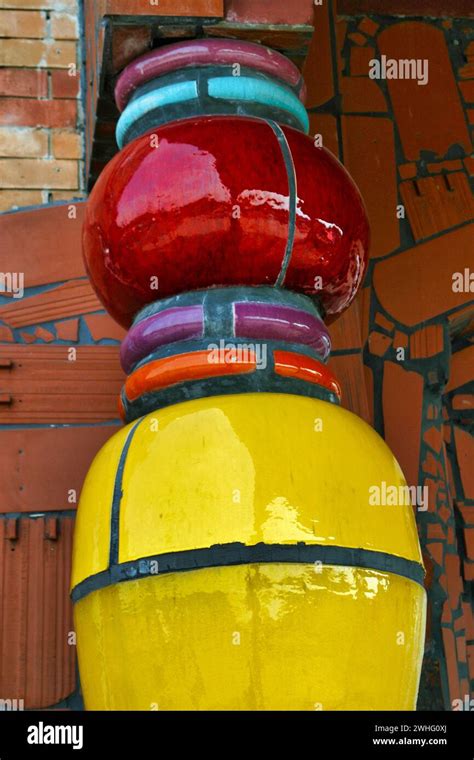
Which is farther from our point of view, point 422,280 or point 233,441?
point 422,280

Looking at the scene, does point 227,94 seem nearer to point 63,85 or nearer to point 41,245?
point 41,245

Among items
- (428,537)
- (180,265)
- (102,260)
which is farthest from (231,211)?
(428,537)

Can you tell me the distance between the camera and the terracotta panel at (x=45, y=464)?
7.25 feet

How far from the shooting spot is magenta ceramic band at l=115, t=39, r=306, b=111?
5.96 feet

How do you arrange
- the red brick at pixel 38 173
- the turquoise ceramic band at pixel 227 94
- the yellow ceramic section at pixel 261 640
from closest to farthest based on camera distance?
the yellow ceramic section at pixel 261 640 → the turquoise ceramic band at pixel 227 94 → the red brick at pixel 38 173

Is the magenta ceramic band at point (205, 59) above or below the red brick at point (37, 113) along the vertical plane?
below

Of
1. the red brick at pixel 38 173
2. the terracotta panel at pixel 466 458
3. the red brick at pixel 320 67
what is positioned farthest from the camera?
the red brick at pixel 320 67

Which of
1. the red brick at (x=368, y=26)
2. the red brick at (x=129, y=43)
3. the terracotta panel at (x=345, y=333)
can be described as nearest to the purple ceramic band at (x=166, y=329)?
the red brick at (x=129, y=43)

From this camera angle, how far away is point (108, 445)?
1717 millimetres

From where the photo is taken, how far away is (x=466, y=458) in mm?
2855

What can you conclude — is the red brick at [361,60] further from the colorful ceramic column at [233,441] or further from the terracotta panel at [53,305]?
the colorful ceramic column at [233,441]

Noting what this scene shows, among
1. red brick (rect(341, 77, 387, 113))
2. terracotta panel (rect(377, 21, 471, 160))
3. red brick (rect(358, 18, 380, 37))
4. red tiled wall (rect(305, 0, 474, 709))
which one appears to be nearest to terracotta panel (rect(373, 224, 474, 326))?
red tiled wall (rect(305, 0, 474, 709))

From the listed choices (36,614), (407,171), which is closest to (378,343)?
(407,171)

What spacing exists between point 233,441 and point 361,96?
1.68 meters
